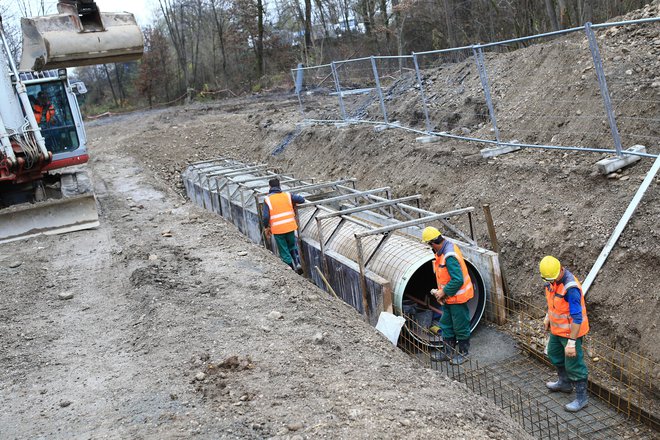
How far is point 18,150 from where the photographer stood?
38.6 ft

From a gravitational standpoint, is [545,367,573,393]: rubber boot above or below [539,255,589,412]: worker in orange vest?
below

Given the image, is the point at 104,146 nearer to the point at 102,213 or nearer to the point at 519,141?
the point at 102,213

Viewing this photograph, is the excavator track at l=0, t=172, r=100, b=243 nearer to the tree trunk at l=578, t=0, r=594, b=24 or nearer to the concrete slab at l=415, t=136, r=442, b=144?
the concrete slab at l=415, t=136, r=442, b=144

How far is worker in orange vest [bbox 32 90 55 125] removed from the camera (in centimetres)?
1313

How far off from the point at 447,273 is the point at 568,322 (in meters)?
1.56

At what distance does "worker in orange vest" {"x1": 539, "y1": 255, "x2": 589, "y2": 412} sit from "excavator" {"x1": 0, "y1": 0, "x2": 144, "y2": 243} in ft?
22.1

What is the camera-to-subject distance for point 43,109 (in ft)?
43.6

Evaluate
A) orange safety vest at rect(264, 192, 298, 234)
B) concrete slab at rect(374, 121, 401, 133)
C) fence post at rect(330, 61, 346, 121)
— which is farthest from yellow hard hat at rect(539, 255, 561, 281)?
fence post at rect(330, 61, 346, 121)

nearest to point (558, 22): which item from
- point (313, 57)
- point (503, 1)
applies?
point (503, 1)

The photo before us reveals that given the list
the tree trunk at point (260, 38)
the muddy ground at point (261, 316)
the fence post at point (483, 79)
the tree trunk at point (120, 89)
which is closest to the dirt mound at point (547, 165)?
the muddy ground at point (261, 316)

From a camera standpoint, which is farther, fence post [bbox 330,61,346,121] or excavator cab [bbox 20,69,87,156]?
fence post [bbox 330,61,346,121]

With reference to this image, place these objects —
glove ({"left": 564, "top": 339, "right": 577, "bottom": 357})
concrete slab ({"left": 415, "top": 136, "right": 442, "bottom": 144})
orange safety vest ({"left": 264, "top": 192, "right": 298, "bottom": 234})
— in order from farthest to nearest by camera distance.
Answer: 1. concrete slab ({"left": 415, "top": 136, "right": 442, "bottom": 144})
2. orange safety vest ({"left": 264, "top": 192, "right": 298, "bottom": 234})
3. glove ({"left": 564, "top": 339, "right": 577, "bottom": 357})

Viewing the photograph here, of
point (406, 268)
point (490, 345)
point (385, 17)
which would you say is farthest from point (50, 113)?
point (385, 17)

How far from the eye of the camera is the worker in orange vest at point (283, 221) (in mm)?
10391
